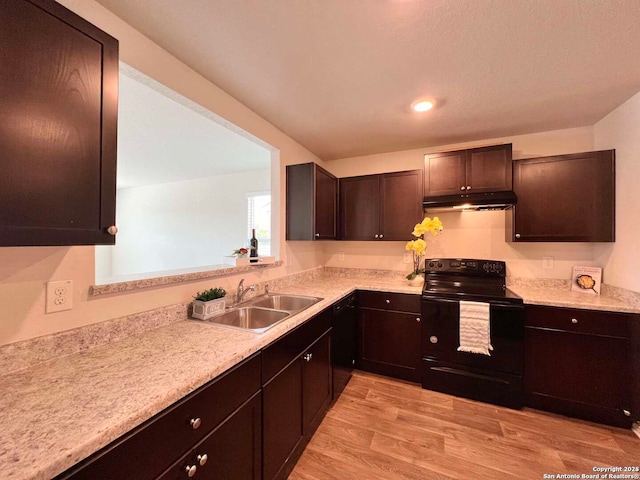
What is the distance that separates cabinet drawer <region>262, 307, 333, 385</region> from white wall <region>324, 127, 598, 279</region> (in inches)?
59.3

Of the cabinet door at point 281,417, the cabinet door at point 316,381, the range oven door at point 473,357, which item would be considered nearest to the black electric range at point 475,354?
the range oven door at point 473,357

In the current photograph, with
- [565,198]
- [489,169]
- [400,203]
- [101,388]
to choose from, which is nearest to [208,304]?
[101,388]

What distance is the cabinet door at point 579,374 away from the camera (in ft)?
5.95

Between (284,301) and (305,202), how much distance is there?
1.00 m

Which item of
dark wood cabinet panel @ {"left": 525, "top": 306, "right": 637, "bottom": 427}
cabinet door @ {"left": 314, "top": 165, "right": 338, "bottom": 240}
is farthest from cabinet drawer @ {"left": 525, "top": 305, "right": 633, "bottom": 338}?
cabinet door @ {"left": 314, "top": 165, "right": 338, "bottom": 240}

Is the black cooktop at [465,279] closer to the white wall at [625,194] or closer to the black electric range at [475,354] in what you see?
the black electric range at [475,354]

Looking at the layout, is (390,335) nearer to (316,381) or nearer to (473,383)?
(473,383)

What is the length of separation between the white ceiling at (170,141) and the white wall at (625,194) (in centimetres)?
319

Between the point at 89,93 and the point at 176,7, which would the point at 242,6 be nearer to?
the point at 176,7

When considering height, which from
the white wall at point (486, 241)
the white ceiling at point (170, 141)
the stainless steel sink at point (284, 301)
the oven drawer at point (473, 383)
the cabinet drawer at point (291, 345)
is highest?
the white ceiling at point (170, 141)

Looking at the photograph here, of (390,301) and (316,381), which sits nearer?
(316,381)

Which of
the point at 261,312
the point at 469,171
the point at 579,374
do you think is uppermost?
the point at 469,171

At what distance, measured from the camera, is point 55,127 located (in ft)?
2.57

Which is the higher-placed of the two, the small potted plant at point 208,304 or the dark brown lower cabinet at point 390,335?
the small potted plant at point 208,304
